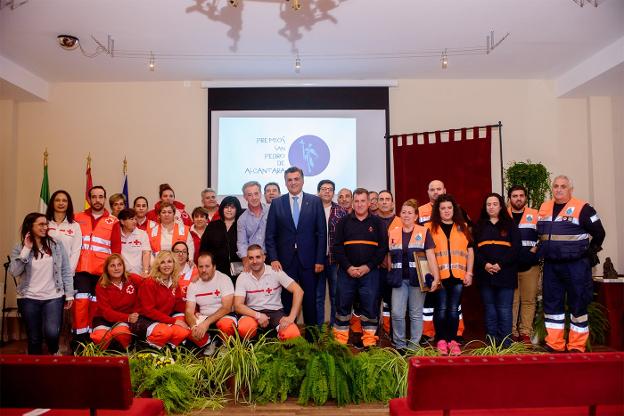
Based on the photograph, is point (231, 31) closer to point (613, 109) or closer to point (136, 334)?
point (136, 334)

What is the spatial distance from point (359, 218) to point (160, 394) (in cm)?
218

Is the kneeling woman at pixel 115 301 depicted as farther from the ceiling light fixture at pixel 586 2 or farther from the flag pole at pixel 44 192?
the ceiling light fixture at pixel 586 2

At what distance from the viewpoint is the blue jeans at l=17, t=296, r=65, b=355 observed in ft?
12.8

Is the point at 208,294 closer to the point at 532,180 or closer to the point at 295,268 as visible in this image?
the point at 295,268

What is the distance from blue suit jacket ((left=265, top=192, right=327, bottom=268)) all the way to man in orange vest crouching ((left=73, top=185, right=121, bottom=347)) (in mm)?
1418

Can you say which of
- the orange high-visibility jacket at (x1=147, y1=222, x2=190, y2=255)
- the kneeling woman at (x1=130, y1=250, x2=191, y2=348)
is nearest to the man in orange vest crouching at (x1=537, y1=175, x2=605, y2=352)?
the kneeling woman at (x1=130, y1=250, x2=191, y2=348)

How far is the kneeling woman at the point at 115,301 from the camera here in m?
3.87

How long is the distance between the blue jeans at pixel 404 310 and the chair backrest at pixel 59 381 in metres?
3.01

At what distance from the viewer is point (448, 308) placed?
427 centimetres

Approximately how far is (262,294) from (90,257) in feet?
5.24

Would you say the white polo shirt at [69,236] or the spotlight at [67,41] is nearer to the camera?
the white polo shirt at [69,236]

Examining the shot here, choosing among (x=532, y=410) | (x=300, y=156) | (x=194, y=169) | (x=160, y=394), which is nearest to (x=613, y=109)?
(x=300, y=156)

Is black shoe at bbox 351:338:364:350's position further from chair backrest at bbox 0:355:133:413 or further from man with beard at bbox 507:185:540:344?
chair backrest at bbox 0:355:133:413

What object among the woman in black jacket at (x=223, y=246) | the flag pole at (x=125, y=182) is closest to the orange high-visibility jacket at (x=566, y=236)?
the woman in black jacket at (x=223, y=246)
